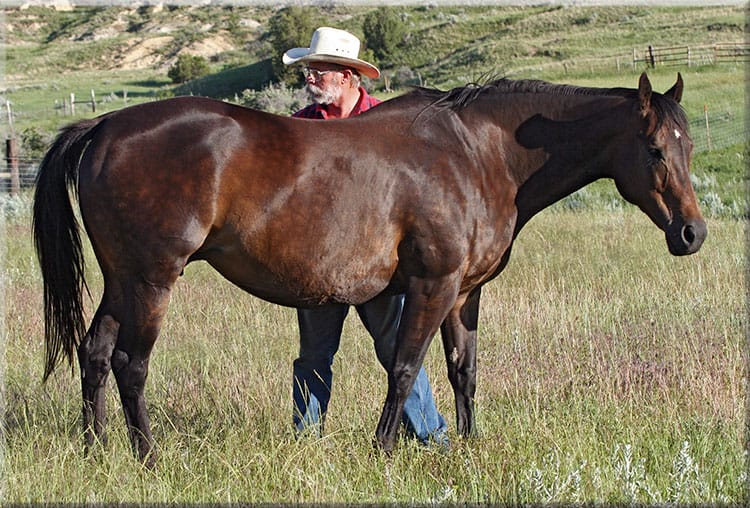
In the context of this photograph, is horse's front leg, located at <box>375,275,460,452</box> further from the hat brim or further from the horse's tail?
the horse's tail

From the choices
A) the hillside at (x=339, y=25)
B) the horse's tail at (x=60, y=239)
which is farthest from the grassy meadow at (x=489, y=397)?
the hillside at (x=339, y=25)

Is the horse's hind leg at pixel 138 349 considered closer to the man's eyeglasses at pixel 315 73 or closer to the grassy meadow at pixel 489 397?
the grassy meadow at pixel 489 397

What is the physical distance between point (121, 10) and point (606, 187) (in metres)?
54.4

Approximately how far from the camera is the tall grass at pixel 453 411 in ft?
13.1

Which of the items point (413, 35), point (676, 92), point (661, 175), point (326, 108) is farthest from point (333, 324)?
point (413, 35)

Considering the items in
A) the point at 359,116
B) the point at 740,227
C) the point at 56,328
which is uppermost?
the point at 359,116

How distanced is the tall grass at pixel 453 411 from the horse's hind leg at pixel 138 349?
13 cm

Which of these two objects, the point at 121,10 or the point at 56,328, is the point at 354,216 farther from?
the point at 121,10

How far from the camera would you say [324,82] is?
516 cm

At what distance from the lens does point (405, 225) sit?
4438mm

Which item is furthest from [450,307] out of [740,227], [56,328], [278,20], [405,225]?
[278,20]

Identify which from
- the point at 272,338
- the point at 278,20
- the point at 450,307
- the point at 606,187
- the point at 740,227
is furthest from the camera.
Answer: the point at 278,20

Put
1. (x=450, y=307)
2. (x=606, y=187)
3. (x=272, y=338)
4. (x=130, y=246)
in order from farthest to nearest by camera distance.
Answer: (x=606, y=187) → (x=272, y=338) → (x=450, y=307) → (x=130, y=246)

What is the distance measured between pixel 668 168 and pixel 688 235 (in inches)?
15.0
